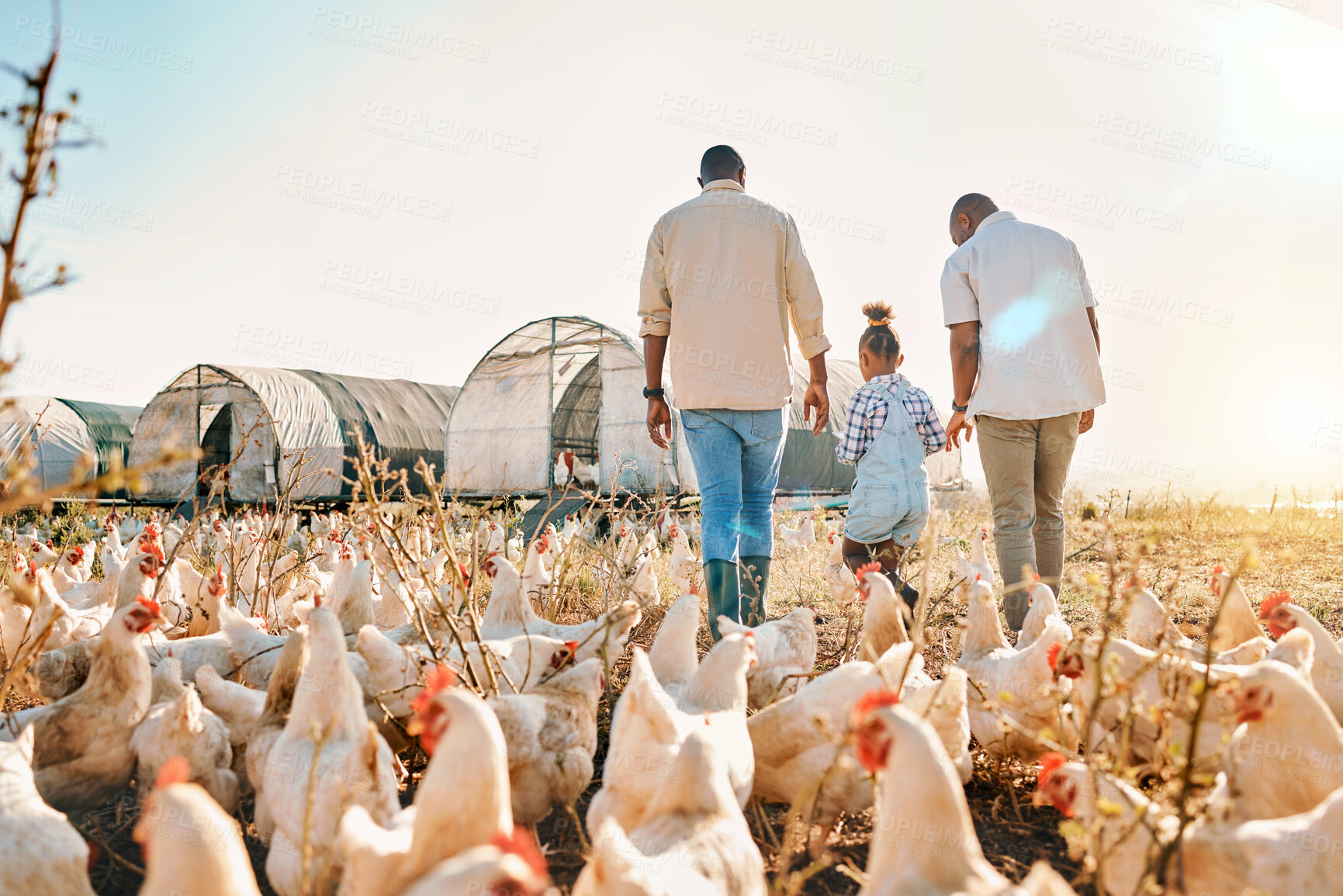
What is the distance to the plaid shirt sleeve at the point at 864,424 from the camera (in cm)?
498

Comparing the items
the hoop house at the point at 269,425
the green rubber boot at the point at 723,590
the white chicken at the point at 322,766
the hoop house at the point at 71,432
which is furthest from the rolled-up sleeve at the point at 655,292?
the hoop house at the point at 71,432

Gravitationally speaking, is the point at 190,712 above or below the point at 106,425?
below

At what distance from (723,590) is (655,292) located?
5.13ft

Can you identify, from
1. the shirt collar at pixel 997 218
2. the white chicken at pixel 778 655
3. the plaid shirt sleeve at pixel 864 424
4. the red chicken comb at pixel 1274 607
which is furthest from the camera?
the plaid shirt sleeve at pixel 864 424

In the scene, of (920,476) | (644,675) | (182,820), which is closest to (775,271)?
(920,476)

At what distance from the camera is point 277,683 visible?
8.14ft

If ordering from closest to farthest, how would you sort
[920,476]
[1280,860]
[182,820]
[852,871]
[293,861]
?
[182,820]
[1280,860]
[852,871]
[293,861]
[920,476]

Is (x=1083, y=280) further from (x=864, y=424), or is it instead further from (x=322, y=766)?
(x=322, y=766)

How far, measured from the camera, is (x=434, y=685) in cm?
190

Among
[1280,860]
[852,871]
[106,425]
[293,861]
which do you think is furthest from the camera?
[106,425]

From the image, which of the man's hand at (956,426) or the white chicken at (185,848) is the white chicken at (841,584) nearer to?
the man's hand at (956,426)

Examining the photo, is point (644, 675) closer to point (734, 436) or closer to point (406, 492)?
point (406, 492)

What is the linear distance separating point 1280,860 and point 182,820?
186 centimetres

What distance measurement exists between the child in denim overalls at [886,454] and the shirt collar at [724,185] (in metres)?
1.52
